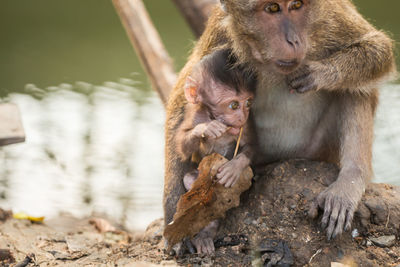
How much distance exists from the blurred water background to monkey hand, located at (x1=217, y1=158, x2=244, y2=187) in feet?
6.69

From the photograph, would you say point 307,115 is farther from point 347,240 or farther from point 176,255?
point 176,255

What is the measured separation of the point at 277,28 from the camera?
11.3 feet

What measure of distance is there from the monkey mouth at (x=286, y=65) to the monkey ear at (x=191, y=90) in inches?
27.2

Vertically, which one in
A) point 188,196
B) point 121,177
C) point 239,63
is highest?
point 239,63

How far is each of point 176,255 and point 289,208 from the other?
2.69ft

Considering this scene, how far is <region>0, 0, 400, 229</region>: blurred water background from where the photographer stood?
666cm

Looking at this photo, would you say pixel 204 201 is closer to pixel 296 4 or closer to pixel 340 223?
pixel 340 223

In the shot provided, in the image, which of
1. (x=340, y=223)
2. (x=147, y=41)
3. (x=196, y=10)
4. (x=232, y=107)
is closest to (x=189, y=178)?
(x=232, y=107)

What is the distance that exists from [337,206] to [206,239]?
2.90ft

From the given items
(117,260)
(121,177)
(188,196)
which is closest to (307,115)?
(188,196)

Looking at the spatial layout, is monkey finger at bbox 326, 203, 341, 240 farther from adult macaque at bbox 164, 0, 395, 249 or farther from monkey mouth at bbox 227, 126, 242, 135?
monkey mouth at bbox 227, 126, 242, 135

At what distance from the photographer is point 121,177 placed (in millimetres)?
7004

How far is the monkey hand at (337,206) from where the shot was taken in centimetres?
365

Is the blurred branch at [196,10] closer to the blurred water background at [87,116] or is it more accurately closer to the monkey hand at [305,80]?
the blurred water background at [87,116]
